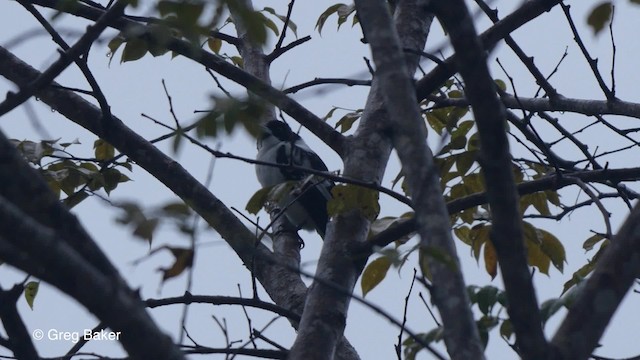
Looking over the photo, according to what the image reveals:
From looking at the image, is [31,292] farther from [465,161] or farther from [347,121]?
[465,161]

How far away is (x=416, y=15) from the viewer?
12.8 ft

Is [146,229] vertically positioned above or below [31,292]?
below

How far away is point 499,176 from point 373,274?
1.26m

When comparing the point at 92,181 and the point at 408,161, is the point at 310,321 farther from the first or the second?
the point at 92,181

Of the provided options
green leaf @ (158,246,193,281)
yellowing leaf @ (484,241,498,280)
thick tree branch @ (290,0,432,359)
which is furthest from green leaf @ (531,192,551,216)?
green leaf @ (158,246,193,281)

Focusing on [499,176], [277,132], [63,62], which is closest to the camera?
[499,176]

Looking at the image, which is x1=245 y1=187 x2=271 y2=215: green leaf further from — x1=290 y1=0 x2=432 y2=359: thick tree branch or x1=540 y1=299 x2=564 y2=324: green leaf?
x1=540 y1=299 x2=564 y2=324: green leaf

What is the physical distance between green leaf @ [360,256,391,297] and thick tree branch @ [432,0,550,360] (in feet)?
3.71

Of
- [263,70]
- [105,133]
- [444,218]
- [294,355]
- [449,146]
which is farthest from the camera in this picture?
[263,70]

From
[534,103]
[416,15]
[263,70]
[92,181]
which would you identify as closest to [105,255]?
[92,181]

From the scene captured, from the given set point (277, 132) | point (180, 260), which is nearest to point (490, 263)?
point (180, 260)

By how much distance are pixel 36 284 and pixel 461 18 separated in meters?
2.64

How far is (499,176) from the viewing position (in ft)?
6.43

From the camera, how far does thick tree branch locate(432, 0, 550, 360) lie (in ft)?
6.22
